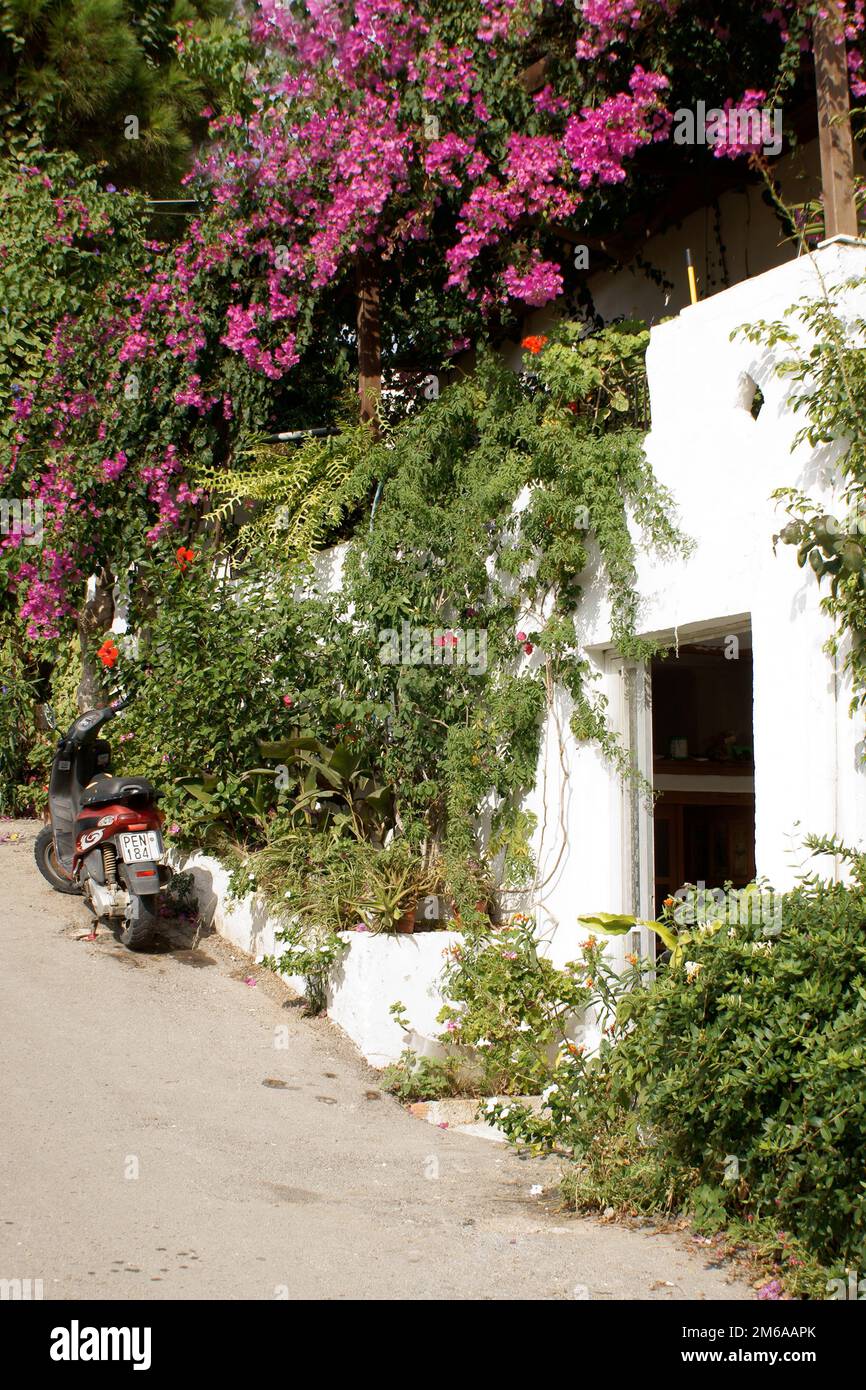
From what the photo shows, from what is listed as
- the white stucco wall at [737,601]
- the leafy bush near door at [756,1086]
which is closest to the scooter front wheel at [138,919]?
the white stucco wall at [737,601]

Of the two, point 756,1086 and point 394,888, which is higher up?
point 394,888

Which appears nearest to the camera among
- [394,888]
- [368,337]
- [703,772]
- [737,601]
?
[737,601]

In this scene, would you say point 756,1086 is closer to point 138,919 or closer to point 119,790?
point 138,919

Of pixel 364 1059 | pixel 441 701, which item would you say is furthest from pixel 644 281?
pixel 364 1059

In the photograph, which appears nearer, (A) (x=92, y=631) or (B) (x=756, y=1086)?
(B) (x=756, y=1086)

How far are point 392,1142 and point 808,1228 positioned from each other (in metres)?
2.18

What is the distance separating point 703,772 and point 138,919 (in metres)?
4.06

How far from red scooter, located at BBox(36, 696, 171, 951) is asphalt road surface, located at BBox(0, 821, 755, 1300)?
1.08 feet

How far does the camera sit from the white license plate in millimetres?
7898

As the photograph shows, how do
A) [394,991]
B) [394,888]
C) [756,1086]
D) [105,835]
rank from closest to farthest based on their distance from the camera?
1. [756,1086]
2. [394,991]
3. [394,888]
4. [105,835]

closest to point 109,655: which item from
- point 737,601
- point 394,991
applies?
point 394,991

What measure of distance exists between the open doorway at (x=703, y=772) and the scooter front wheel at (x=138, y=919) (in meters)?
3.29

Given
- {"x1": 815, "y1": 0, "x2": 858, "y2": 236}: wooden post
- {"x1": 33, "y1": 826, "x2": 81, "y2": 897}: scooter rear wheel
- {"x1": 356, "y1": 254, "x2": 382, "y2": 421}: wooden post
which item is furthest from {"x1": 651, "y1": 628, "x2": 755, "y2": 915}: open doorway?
{"x1": 33, "y1": 826, "x2": 81, "y2": 897}: scooter rear wheel

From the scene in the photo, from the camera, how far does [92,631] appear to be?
454 inches
